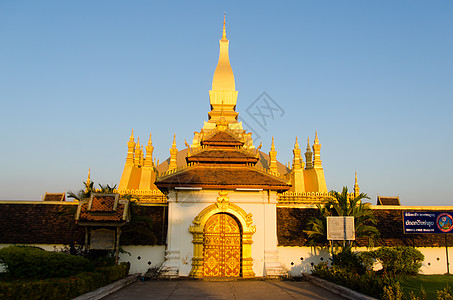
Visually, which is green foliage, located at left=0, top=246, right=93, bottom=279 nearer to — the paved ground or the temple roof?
the paved ground

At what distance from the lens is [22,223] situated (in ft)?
62.3

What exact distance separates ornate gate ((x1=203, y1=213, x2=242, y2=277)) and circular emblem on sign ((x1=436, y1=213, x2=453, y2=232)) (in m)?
9.06

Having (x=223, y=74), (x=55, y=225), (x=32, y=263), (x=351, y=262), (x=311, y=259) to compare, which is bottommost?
(x=311, y=259)

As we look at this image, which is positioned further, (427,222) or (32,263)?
(427,222)

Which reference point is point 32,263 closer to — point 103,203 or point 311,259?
point 103,203

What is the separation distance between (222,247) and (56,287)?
829cm

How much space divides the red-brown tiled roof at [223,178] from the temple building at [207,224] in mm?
42

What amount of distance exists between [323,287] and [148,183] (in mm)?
20856

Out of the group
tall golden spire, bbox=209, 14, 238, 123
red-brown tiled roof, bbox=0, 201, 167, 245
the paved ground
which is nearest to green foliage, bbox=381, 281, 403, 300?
the paved ground

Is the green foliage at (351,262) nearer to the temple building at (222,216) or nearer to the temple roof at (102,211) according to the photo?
the temple building at (222,216)

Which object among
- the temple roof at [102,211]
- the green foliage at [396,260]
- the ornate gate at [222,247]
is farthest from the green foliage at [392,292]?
the temple roof at [102,211]

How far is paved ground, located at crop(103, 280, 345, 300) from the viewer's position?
1262cm

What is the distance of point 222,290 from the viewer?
13.9m

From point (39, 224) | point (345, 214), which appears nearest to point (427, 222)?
point (345, 214)
